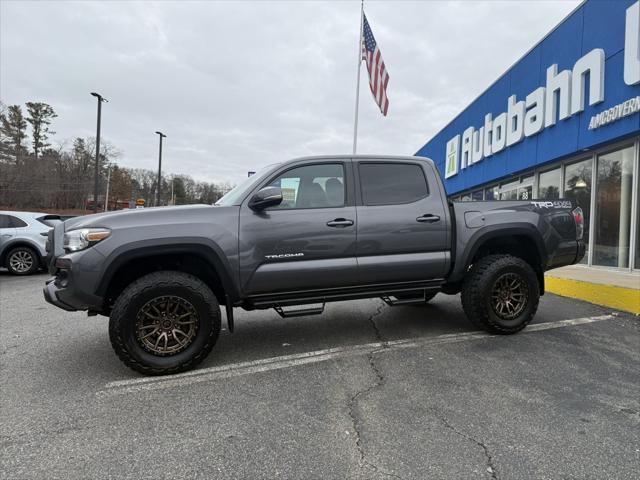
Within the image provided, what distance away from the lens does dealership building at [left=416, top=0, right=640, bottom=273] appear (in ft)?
27.8

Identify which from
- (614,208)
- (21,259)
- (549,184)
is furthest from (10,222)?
(549,184)

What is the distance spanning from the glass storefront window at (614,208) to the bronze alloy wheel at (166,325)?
9683mm

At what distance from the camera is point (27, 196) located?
5428 centimetres

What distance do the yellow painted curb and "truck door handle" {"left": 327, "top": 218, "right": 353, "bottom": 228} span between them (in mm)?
4429

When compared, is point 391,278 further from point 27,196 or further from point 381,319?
point 27,196

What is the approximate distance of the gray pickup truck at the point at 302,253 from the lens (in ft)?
11.0

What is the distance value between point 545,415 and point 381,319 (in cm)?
263

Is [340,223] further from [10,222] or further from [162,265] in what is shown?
[10,222]

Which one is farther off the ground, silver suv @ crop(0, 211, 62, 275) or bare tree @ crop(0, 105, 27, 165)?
bare tree @ crop(0, 105, 27, 165)

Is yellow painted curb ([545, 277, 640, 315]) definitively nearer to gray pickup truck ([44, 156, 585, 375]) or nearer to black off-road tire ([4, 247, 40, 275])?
gray pickup truck ([44, 156, 585, 375])

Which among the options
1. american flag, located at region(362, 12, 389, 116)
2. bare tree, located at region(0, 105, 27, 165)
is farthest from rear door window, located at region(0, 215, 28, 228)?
bare tree, located at region(0, 105, 27, 165)

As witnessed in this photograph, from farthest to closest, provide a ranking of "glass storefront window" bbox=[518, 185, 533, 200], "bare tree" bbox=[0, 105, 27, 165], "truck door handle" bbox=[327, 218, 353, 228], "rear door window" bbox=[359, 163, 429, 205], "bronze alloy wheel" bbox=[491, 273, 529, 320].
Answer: "bare tree" bbox=[0, 105, 27, 165] → "glass storefront window" bbox=[518, 185, 533, 200] → "bronze alloy wheel" bbox=[491, 273, 529, 320] → "rear door window" bbox=[359, 163, 429, 205] → "truck door handle" bbox=[327, 218, 353, 228]

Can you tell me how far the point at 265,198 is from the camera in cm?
356

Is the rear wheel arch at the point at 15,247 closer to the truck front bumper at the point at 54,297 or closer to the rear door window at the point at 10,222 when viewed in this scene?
the rear door window at the point at 10,222
